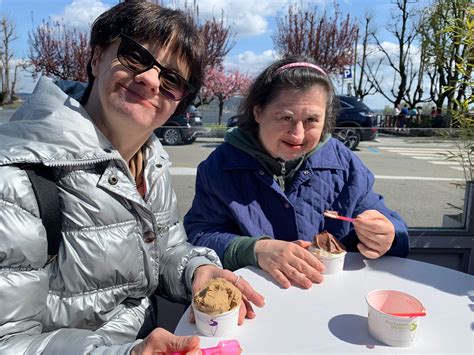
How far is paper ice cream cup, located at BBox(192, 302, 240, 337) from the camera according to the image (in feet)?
3.69

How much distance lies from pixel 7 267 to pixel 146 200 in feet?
1.95

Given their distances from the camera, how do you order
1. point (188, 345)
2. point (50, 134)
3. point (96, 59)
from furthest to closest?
point (96, 59), point (50, 134), point (188, 345)

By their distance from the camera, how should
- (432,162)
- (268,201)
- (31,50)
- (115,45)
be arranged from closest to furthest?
(115,45)
(268,201)
(432,162)
(31,50)

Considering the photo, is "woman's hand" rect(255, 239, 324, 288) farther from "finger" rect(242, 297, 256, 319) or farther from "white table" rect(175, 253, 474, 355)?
"finger" rect(242, 297, 256, 319)

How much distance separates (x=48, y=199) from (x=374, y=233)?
134 centimetres

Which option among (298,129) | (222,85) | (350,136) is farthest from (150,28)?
(222,85)

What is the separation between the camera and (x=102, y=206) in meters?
1.25

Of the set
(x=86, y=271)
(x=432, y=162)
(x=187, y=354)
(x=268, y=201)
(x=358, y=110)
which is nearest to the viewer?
(x=187, y=354)

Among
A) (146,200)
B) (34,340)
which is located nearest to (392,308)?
(146,200)

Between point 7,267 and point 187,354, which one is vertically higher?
point 7,267

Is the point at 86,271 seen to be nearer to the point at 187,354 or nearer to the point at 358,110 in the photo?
the point at 187,354

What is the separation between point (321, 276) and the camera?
152cm

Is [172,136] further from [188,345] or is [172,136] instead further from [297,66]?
[188,345]

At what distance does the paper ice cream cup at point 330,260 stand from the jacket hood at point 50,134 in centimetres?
92
